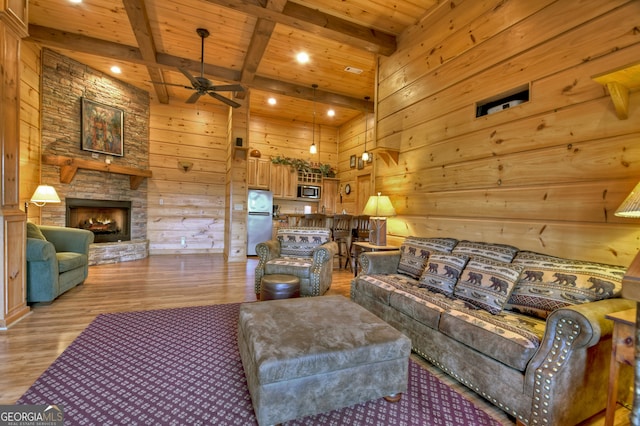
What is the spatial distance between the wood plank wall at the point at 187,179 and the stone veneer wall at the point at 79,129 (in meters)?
0.24

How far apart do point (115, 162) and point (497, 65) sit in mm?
6438

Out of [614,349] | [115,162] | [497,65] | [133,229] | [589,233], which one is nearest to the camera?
[614,349]

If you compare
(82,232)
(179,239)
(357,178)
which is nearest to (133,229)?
(179,239)

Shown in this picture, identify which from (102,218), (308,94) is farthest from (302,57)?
(102,218)

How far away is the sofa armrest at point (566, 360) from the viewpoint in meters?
1.32

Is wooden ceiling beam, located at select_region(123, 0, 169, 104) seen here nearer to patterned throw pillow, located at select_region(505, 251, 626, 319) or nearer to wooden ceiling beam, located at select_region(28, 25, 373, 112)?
wooden ceiling beam, located at select_region(28, 25, 373, 112)

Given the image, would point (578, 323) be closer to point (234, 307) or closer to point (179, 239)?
point (234, 307)

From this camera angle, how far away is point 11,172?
103 inches

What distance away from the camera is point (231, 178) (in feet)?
19.0

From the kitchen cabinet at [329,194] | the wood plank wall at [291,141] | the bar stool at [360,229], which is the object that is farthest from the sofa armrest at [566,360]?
the wood plank wall at [291,141]

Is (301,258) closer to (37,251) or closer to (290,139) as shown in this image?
(37,251)

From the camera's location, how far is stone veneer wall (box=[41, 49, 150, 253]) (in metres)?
4.76

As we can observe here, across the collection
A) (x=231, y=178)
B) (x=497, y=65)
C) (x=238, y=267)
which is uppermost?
(x=497, y=65)

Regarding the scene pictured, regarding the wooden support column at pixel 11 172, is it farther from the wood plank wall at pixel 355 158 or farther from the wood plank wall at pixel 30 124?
the wood plank wall at pixel 355 158
